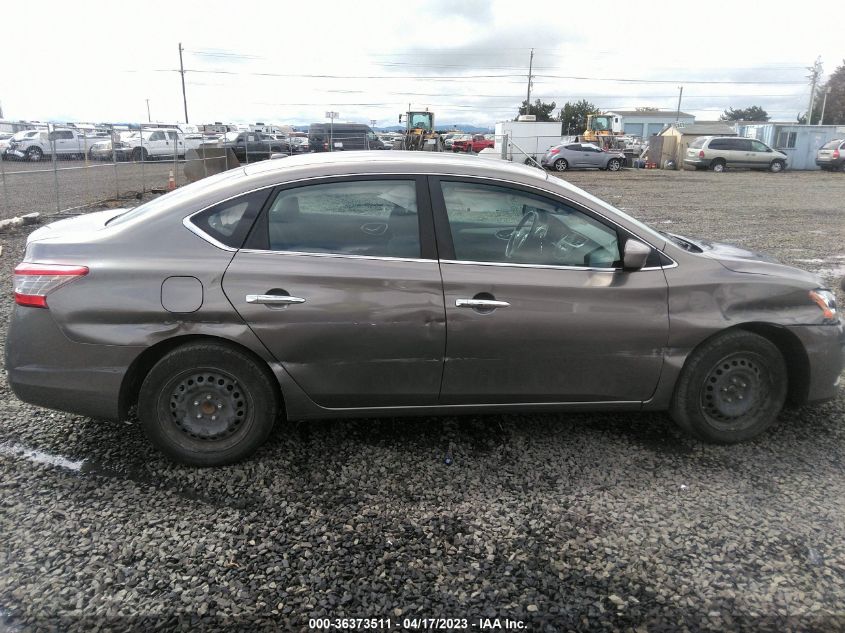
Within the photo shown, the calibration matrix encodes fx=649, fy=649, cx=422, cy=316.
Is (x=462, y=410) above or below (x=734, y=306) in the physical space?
below

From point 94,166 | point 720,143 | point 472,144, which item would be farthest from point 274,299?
point 472,144

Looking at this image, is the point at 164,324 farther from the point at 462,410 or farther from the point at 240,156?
the point at 240,156

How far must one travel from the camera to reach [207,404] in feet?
11.0

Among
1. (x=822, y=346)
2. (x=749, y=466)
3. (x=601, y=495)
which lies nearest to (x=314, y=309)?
(x=601, y=495)

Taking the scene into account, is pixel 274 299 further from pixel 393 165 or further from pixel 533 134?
pixel 533 134

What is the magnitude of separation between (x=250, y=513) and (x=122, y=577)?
0.61 metres

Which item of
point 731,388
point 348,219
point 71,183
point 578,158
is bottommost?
point 71,183

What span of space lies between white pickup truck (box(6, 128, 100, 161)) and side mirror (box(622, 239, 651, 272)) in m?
12.9

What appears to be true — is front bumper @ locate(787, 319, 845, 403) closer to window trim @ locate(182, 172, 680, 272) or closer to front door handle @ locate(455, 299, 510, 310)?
window trim @ locate(182, 172, 680, 272)

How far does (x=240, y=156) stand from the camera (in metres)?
26.7

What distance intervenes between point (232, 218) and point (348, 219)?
1.94 ft

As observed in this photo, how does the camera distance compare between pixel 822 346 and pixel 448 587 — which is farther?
pixel 822 346

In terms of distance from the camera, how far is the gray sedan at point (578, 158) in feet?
105

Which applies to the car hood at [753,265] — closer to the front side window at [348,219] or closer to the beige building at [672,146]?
the front side window at [348,219]
